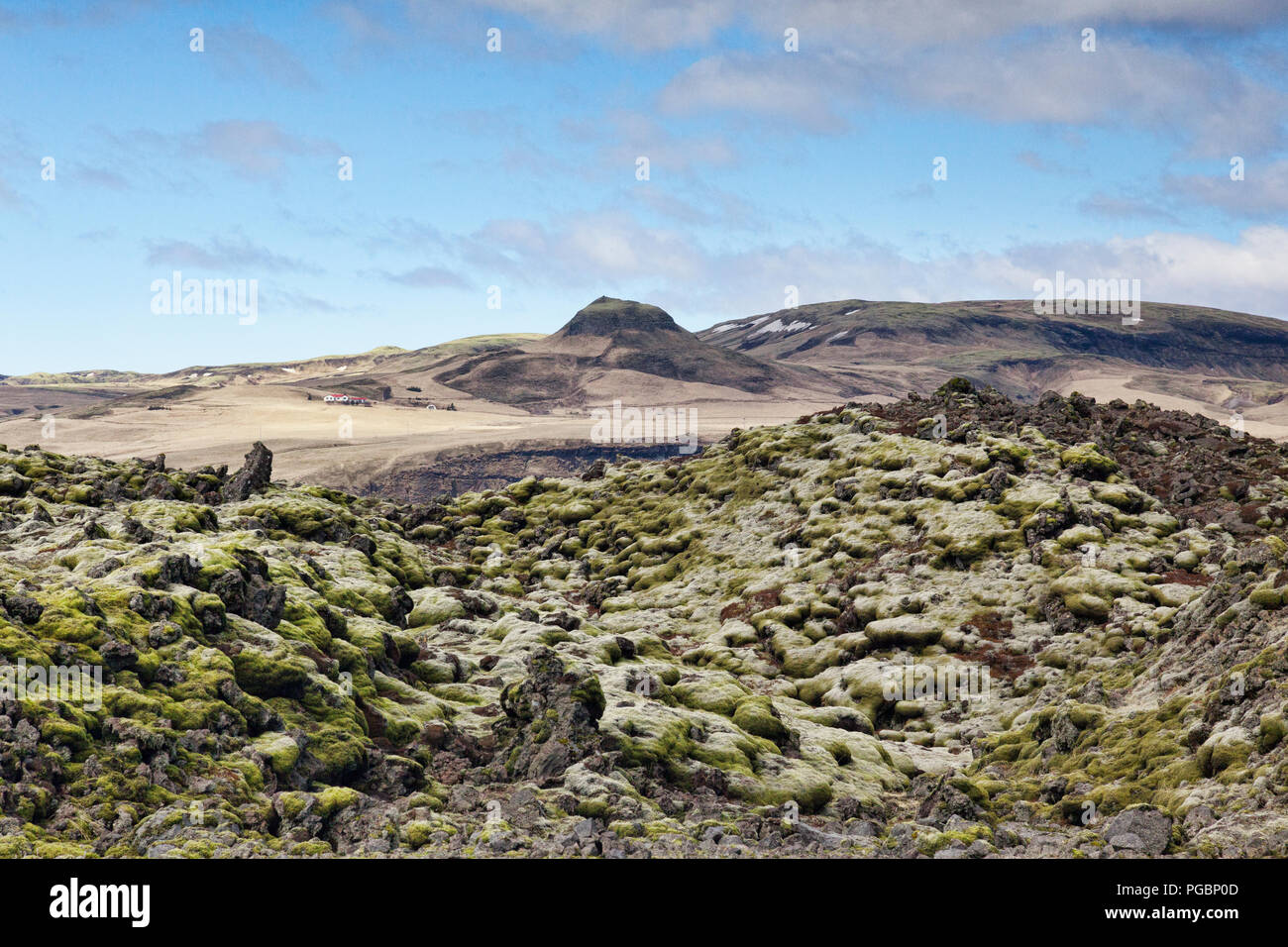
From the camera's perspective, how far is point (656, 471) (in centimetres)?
8806

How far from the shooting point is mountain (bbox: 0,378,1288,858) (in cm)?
2388

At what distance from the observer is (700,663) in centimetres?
5316

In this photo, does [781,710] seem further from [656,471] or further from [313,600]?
[656,471]

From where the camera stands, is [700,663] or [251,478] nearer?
[700,663]

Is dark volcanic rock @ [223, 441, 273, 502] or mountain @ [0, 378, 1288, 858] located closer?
mountain @ [0, 378, 1288, 858]

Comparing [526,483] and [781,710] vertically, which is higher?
[526,483]

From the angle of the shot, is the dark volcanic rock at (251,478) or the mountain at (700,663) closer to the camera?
the mountain at (700,663)

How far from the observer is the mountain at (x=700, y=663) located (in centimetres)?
2388

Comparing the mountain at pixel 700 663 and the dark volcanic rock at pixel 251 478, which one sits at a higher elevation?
the dark volcanic rock at pixel 251 478

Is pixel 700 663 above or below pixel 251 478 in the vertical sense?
below

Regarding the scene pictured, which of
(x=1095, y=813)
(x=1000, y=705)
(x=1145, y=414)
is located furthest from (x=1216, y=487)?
(x=1095, y=813)

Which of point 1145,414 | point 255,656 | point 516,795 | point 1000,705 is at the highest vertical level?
point 1145,414

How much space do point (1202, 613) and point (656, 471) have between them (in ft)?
177

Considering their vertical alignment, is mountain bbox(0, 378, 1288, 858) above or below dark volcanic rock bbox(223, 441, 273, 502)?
below
